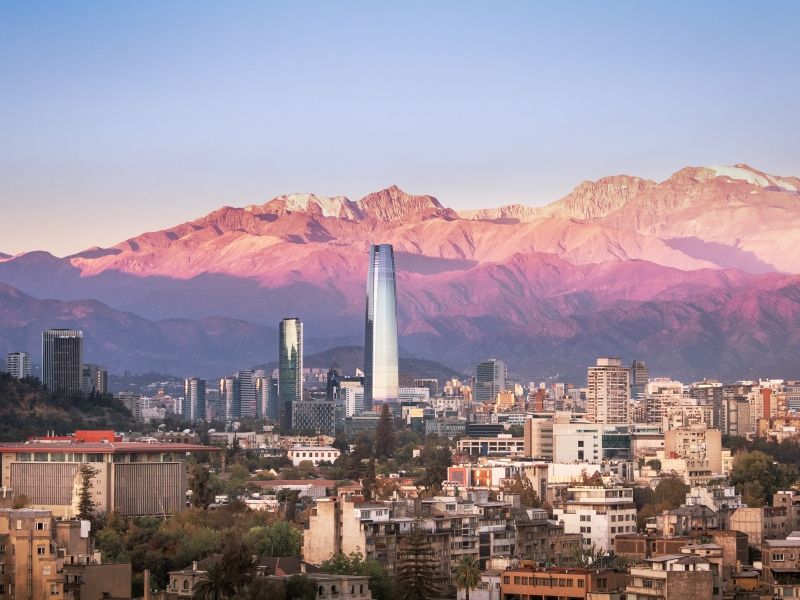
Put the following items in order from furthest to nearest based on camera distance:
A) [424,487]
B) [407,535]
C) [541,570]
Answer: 1. [424,487]
2. [407,535]
3. [541,570]

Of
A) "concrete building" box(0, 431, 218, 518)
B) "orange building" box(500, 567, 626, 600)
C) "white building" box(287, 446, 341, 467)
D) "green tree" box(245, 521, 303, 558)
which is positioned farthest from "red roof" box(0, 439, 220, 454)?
"white building" box(287, 446, 341, 467)

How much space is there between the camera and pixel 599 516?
3674 inches

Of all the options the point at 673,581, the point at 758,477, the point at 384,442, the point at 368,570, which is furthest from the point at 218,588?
the point at 384,442

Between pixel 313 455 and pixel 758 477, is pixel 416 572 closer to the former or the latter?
pixel 758 477

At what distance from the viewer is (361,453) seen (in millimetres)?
157375

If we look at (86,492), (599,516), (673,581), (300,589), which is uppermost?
(86,492)

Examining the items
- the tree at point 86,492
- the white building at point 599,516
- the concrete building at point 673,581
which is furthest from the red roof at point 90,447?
the concrete building at point 673,581

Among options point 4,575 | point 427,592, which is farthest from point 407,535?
point 4,575

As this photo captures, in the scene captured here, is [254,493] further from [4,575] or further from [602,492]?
[4,575]

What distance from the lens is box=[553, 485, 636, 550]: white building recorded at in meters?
91.6

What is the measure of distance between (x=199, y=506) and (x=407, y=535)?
2435 cm

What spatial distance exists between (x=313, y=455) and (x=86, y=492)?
7835 cm

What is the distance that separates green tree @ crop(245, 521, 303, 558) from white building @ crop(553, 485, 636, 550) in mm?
13193

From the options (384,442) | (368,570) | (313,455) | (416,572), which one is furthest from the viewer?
(313,455)
